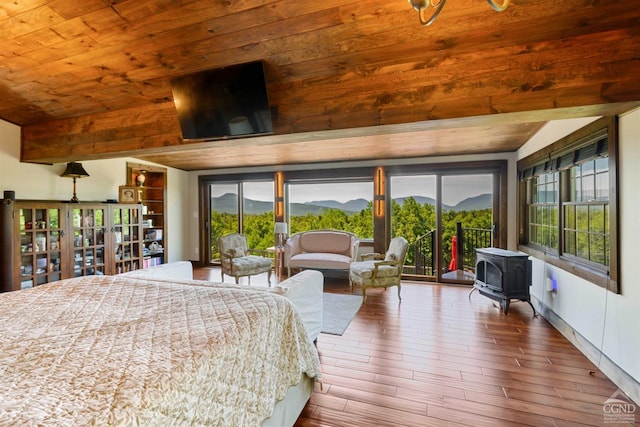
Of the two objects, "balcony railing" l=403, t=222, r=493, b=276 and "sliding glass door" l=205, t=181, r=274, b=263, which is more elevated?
"sliding glass door" l=205, t=181, r=274, b=263

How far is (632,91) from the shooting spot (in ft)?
6.40

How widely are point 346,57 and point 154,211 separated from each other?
560 cm

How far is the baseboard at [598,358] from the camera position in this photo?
6.85ft

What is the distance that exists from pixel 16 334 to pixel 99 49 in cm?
238

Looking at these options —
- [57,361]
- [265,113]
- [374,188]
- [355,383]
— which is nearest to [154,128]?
[265,113]

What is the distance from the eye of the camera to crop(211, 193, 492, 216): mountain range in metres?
5.15

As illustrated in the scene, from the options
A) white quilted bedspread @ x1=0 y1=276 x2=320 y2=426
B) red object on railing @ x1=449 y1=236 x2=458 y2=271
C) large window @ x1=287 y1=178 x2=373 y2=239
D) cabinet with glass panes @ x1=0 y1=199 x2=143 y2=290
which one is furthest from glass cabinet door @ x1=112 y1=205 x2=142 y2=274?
red object on railing @ x1=449 y1=236 x2=458 y2=271

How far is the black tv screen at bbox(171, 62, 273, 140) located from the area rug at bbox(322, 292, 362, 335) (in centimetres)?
215

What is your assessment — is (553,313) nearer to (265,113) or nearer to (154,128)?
→ (265,113)

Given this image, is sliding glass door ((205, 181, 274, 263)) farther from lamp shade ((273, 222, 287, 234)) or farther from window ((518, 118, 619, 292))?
window ((518, 118, 619, 292))

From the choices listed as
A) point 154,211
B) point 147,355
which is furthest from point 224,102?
point 154,211

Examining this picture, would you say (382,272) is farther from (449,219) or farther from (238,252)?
(238,252)

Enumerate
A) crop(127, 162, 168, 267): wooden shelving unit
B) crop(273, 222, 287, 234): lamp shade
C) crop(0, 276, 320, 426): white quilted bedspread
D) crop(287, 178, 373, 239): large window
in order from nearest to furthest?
1. crop(0, 276, 320, 426): white quilted bedspread
2. crop(273, 222, 287, 234): lamp shade
3. crop(287, 178, 373, 239): large window
4. crop(127, 162, 168, 267): wooden shelving unit

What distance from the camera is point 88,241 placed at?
Answer: 4527 mm
